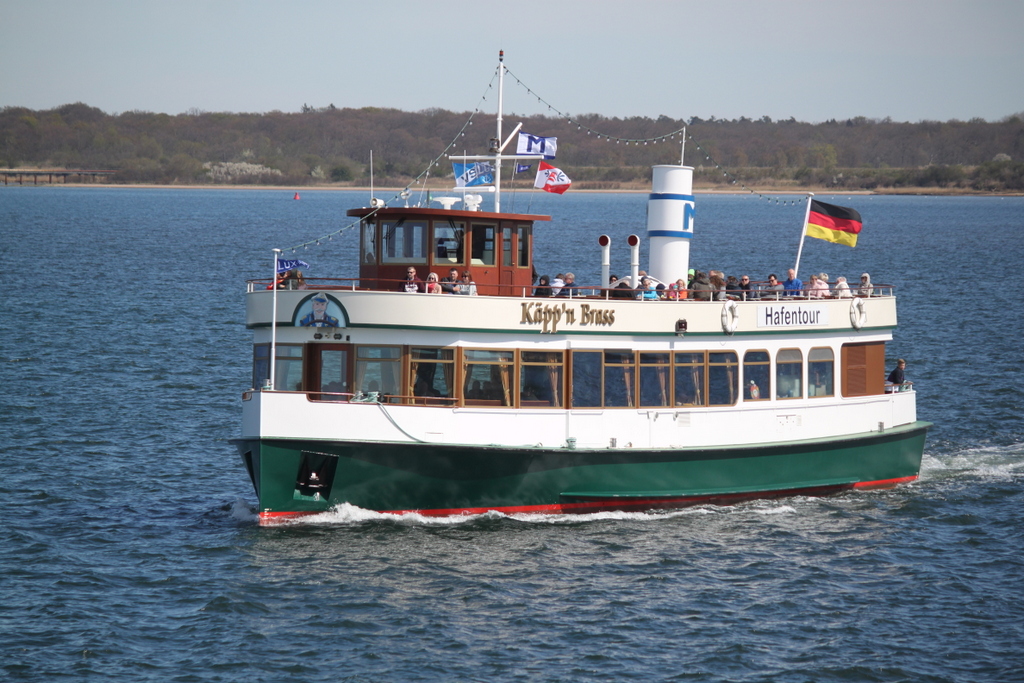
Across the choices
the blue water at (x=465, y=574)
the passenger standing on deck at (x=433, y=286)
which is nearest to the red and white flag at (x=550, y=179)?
the passenger standing on deck at (x=433, y=286)

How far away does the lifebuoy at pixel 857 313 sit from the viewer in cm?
2538

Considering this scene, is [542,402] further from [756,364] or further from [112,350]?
[112,350]

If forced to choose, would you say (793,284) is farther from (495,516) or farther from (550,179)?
(495,516)

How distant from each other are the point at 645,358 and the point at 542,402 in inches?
90.6

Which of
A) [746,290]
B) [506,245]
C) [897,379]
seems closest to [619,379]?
[746,290]

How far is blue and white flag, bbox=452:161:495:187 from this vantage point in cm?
2420

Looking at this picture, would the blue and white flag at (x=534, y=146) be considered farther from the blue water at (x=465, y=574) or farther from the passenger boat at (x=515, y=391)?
the blue water at (x=465, y=574)

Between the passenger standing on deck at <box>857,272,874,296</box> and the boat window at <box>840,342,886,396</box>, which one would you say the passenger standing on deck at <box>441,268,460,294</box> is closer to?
the boat window at <box>840,342,886,396</box>

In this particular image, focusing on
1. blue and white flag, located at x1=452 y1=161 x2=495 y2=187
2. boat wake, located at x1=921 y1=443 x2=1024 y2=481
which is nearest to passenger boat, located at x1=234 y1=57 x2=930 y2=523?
blue and white flag, located at x1=452 y1=161 x2=495 y2=187

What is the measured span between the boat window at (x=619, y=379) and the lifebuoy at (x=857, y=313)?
18.7ft

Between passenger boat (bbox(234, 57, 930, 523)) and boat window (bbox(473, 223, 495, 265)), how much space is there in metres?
0.03

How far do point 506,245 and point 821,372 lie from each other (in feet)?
24.3

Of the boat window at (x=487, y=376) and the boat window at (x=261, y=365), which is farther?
the boat window at (x=261, y=365)

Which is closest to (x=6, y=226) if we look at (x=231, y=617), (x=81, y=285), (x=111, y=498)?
(x=81, y=285)
